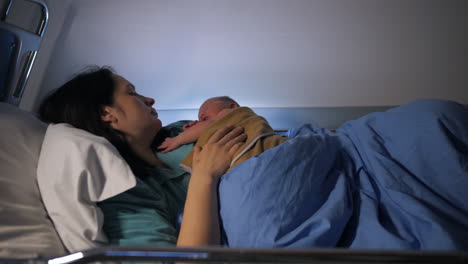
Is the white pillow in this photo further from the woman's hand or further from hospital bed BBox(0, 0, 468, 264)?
the woman's hand

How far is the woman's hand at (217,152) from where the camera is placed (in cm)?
88

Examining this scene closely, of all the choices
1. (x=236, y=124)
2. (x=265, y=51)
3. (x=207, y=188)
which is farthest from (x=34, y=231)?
(x=265, y=51)

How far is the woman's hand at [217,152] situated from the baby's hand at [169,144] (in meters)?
0.20

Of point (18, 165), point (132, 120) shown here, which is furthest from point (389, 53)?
point (18, 165)

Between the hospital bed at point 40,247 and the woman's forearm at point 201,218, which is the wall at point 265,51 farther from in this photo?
the woman's forearm at point 201,218

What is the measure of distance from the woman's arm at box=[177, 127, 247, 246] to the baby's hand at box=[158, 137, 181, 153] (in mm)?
197

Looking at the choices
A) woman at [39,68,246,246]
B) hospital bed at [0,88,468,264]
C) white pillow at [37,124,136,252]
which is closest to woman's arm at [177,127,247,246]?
woman at [39,68,246,246]

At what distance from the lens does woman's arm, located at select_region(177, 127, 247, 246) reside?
2.48 feet

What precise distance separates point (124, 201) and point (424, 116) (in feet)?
2.42

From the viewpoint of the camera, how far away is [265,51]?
2195 millimetres

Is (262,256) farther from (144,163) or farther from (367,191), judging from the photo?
(144,163)

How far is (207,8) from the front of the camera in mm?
2193

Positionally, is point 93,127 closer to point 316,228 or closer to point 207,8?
point 316,228

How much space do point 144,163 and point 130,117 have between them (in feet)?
0.50
